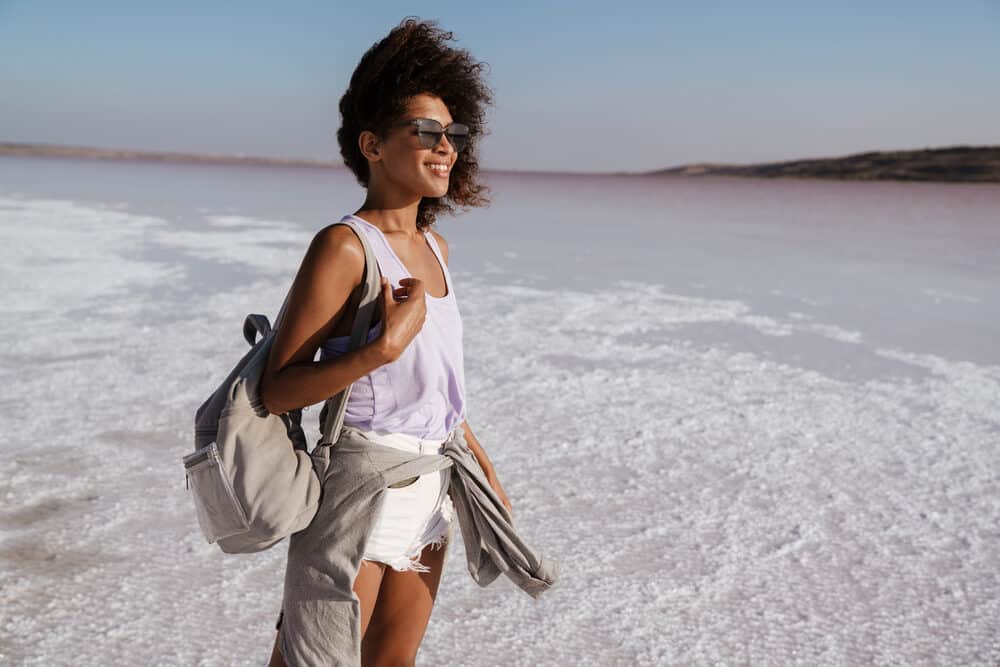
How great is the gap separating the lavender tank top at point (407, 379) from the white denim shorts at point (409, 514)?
21 millimetres

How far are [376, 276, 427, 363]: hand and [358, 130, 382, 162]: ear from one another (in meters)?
0.29

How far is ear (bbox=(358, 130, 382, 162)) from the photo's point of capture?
1.69 metres

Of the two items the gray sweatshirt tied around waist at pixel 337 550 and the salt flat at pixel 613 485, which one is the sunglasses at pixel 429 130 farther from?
the salt flat at pixel 613 485

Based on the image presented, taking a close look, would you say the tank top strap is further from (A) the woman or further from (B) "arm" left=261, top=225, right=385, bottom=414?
(B) "arm" left=261, top=225, right=385, bottom=414

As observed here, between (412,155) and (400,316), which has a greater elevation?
(412,155)

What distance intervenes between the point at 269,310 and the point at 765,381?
168 inches

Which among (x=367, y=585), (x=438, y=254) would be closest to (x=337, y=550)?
(x=367, y=585)

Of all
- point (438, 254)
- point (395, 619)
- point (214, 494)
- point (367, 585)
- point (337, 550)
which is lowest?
point (395, 619)

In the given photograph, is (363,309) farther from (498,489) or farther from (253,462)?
(498,489)

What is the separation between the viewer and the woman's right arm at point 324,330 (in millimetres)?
1478

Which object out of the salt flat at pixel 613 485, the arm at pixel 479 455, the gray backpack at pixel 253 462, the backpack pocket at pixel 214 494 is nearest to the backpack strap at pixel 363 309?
the gray backpack at pixel 253 462

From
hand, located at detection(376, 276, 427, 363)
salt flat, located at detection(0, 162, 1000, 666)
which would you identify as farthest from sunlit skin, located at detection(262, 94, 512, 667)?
salt flat, located at detection(0, 162, 1000, 666)

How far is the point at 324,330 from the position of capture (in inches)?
60.4

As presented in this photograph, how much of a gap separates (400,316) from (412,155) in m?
0.37
